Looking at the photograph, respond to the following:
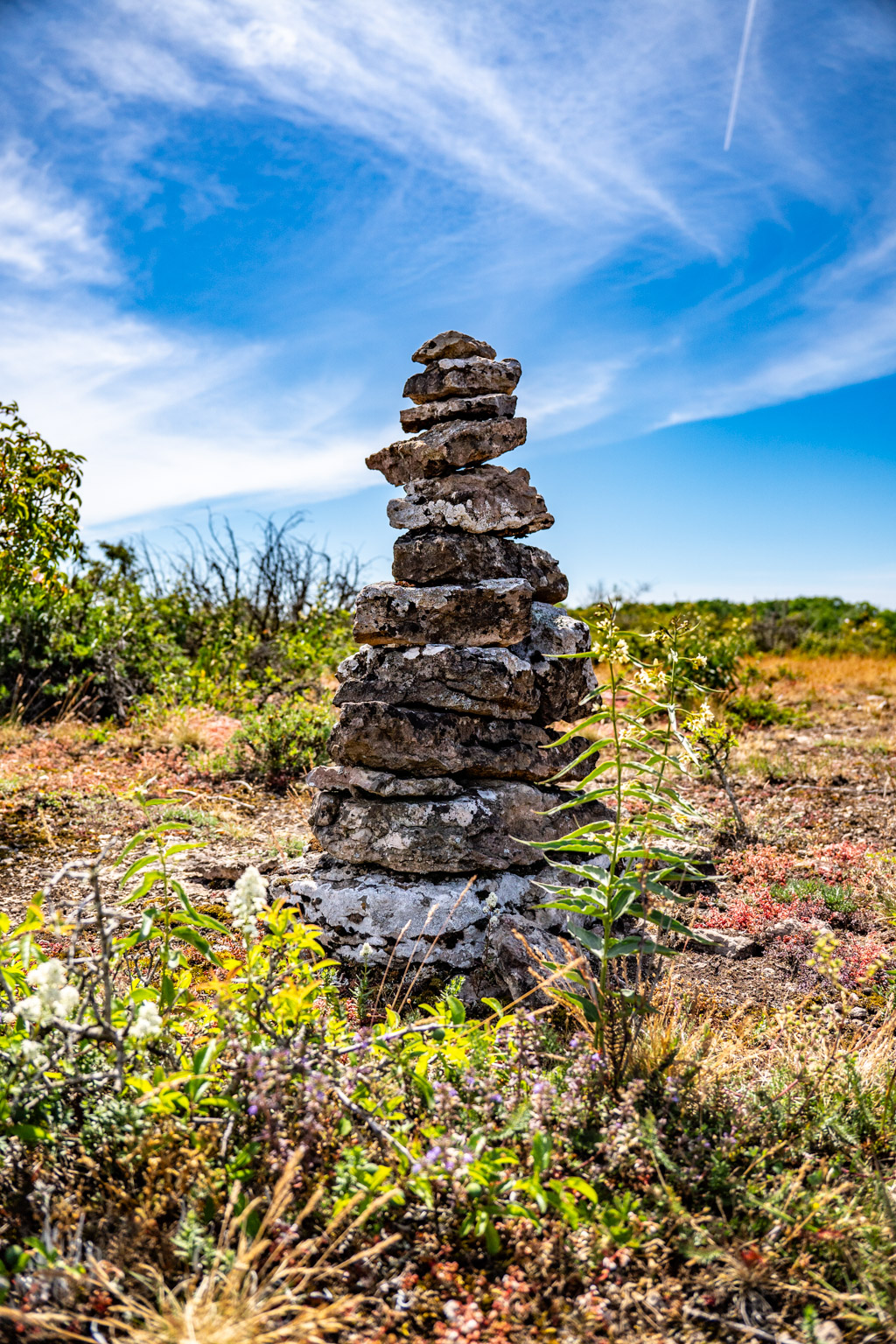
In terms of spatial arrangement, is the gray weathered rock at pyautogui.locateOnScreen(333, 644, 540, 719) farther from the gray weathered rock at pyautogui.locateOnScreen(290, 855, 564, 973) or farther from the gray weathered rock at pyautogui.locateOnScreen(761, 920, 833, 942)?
the gray weathered rock at pyautogui.locateOnScreen(761, 920, 833, 942)

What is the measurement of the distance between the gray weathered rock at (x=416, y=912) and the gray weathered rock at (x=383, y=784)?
403mm

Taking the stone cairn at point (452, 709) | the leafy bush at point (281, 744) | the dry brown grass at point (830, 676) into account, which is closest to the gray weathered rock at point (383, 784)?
the stone cairn at point (452, 709)

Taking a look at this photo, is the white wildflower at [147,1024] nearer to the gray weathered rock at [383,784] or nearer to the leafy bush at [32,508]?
the gray weathered rock at [383,784]

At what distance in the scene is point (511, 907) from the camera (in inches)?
152

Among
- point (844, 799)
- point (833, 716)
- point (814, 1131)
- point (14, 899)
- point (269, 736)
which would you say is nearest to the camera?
point (814, 1131)

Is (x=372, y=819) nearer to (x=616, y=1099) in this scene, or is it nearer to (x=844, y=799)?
(x=616, y=1099)

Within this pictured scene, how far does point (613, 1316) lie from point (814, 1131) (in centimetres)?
91

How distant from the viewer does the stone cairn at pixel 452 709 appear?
12.7 feet

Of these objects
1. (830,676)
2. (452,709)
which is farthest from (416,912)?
(830,676)

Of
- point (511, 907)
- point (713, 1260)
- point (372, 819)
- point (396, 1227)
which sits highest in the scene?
point (372, 819)

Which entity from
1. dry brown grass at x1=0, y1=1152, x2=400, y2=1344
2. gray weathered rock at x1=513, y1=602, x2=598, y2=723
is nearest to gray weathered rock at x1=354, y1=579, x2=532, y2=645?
gray weathered rock at x1=513, y1=602, x2=598, y2=723

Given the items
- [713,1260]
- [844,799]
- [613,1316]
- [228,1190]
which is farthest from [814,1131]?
[844,799]

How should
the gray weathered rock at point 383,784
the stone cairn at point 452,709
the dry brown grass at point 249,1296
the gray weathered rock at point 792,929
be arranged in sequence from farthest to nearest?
the gray weathered rock at point 792,929
the gray weathered rock at point 383,784
the stone cairn at point 452,709
the dry brown grass at point 249,1296

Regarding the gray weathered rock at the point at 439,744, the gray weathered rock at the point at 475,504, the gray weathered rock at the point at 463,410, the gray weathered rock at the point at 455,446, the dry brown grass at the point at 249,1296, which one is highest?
the gray weathered rock at the point at 463,410
